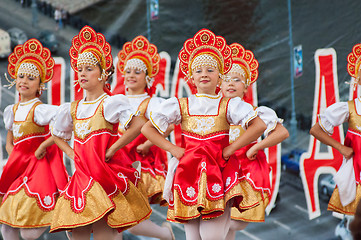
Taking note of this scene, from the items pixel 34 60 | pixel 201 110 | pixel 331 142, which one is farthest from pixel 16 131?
pixel 331 142

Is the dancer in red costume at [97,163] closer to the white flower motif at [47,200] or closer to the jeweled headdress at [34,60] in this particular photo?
the white flower motif at [47,200]

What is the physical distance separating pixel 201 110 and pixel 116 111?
0.60m

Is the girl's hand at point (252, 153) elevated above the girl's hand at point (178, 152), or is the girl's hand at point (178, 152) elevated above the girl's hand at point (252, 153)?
the girl's hand at point (178, 152)

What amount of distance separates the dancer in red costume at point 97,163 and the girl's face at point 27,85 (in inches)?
27.3

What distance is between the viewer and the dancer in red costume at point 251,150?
13.9 feet

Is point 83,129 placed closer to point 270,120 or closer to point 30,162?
point 30,162

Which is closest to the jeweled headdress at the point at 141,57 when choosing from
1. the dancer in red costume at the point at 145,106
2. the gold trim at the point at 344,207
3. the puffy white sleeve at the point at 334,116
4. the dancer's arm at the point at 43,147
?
the dancer in red costume at the point at 145,106

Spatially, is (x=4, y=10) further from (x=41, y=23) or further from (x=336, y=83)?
(x=336, y=83)

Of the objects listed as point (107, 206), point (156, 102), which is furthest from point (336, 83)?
point (107, 206)

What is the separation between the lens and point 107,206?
11.6 feet

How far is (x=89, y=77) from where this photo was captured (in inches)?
152

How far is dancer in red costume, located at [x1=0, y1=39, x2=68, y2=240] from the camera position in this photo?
4.23 m

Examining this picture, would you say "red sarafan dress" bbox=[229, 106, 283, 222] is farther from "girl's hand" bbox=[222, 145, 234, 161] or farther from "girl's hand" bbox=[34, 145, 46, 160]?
"girl's hand" bbox=[34, 145, 46, 160]

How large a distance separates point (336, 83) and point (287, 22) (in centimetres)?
75
